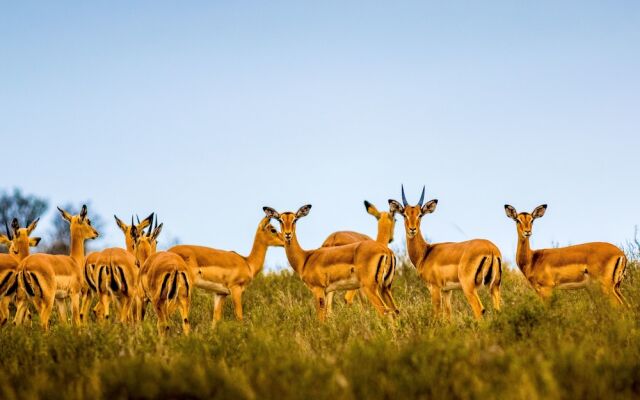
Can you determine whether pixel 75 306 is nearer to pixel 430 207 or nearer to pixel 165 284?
pixel 165 284

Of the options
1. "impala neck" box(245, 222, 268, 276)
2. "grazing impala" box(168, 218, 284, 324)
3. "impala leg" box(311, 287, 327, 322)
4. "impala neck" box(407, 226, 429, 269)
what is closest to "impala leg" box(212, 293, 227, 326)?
"grazing impala" box(168, 218, 284, 324)

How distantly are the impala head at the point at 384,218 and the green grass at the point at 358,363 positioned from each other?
5615mm

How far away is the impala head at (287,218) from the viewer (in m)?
13.9

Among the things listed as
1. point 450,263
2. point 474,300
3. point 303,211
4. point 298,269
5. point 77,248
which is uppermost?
point 303,211

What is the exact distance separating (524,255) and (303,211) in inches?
166

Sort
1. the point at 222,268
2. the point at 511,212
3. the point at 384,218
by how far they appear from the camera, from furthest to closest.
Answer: the point at 384,218 < the point at 222,268 < the point at 511,212

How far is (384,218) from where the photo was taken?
51.5 feet

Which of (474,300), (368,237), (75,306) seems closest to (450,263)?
(474,300)

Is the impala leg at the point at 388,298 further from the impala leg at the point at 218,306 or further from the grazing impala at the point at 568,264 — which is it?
the impala leg at the point at 218,306

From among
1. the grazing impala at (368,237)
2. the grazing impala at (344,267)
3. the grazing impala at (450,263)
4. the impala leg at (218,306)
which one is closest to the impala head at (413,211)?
the grazing impala at (450,263)

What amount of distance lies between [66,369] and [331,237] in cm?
967

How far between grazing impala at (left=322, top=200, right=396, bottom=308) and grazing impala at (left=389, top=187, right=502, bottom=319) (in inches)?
75.1

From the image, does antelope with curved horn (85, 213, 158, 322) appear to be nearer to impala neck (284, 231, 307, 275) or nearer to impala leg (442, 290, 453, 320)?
impala neck (284, 231, 307, 275)

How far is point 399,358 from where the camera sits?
21.8 feet
